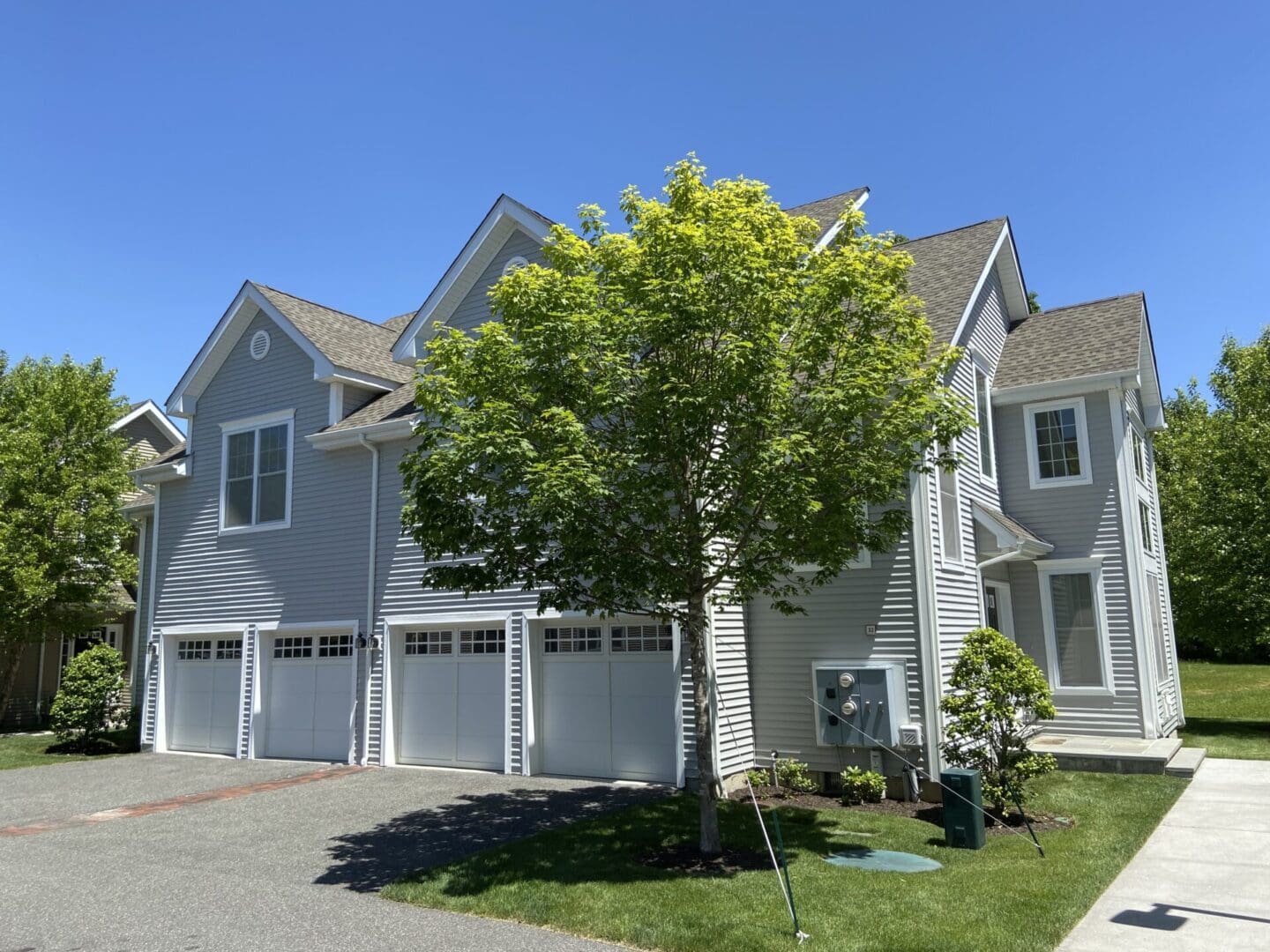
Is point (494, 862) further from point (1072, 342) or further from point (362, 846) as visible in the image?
point (1072, 342)

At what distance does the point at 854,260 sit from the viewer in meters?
9.15

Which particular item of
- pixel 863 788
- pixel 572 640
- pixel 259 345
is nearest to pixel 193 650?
pixel 259 345

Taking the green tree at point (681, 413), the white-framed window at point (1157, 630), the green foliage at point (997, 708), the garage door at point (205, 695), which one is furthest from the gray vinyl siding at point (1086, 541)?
the garage door at point (205, 695)

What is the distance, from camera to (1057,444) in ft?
53.1

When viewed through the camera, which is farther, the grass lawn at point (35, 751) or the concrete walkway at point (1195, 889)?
the grass lawn at point (35, 751)

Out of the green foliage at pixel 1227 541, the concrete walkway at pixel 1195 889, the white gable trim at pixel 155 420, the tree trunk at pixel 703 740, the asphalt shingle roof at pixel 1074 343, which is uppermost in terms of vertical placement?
the white gable trim at pixel 155 420

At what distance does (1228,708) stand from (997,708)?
15.8 metres

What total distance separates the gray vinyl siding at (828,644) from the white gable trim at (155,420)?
886 inches

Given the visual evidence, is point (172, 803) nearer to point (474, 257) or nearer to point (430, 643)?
point (430, 643)

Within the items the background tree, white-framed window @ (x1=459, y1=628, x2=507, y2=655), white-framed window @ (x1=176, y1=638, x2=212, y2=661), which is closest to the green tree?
white-framed window @ (x1=459, y1=628, x2=507, y2=655)

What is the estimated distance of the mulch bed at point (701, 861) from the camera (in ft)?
28.0

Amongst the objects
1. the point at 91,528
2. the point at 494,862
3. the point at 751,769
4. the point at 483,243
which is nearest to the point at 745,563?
the point at 494,862

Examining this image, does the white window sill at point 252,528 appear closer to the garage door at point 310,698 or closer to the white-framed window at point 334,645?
the garage door at point 310,698

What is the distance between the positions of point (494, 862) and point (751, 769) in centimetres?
448
